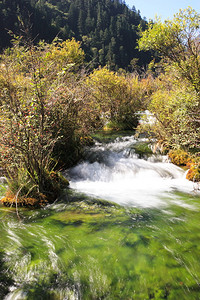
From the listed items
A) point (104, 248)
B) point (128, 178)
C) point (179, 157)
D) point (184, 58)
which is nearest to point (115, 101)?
point (184, 58)

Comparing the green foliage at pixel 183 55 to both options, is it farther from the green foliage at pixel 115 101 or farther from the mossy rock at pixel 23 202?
the green foliage at pixel 115 101

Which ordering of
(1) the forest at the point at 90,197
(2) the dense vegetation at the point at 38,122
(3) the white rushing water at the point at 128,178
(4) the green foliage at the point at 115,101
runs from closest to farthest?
(1) the forest at the point at 90,197, (2) the dense vegetation at the point at 38,122, (3) the white rushing water at the point at 128,178, (4) the green foliage at the point at 115,101

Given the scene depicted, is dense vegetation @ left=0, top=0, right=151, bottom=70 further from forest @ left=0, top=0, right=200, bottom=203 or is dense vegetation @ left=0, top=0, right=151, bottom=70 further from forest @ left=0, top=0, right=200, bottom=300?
forest @ left=0, top=0, right=200, bottom=300

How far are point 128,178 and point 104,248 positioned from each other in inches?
195

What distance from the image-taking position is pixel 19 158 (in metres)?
4.57

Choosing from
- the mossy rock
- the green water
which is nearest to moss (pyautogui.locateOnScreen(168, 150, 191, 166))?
the green water

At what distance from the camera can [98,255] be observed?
2713mm

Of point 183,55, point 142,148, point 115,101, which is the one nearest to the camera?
point 183,55

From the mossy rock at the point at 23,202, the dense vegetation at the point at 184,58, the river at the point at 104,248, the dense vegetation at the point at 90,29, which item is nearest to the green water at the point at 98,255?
the river at the point at 104,248

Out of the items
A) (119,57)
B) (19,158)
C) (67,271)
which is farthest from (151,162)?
(119,57)

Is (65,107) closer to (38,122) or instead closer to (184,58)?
(38,122)

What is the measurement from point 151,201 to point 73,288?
347 centimetres

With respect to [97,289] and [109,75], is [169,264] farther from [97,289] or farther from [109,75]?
[109,75]

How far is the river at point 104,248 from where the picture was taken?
220 centimetres
